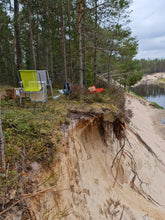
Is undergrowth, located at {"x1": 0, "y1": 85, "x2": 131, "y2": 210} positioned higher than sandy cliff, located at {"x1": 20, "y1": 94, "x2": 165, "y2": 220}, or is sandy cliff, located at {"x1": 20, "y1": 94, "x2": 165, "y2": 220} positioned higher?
undergrowth, located at {"x1": 0, "y1": 85, "x2": 131, "y2": 210}

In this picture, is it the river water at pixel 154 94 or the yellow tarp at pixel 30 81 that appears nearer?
the yellow tarp at pixel 30 81

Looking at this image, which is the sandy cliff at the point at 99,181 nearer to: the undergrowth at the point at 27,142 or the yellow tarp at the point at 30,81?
the undergrowth at the point at 27,142

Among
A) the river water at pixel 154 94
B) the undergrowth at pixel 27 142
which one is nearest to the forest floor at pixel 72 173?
the undergrowth at pixel 27 142

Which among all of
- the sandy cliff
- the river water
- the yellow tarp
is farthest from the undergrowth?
the river water

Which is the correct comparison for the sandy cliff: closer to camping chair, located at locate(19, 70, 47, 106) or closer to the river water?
camping chair, located at locate(19, 70, 47, 106)

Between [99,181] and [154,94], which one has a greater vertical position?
[99,181]

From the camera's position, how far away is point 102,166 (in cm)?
362

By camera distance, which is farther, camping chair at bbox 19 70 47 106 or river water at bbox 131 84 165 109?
river water at bbox 131 84 165 109

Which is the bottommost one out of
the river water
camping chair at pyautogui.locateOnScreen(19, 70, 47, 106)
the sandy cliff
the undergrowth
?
the river water

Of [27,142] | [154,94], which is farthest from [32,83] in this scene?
[154,94]

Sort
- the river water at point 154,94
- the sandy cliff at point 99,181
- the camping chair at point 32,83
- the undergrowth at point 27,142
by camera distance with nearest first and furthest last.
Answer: the undergrowth at point 27,142 < the sandy cliff at point 99,181 < the camping chair at point 32,83 < the river water at point 154,94

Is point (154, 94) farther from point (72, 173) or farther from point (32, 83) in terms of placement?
point (72, 173)

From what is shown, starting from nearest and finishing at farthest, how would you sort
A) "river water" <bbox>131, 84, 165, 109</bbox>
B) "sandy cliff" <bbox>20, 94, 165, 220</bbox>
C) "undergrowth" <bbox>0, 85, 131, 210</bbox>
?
"undergrowth" <bbox>0, 85, 131, 210</bbox> < "sandy cliff" <bbox>20, 94, 165, 220</bbox> < "river water" <bbox>131, 84, 165, 109</bbox>

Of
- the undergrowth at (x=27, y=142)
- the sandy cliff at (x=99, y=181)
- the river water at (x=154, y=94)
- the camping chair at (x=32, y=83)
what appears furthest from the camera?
the river water at (x=154, y=94)
